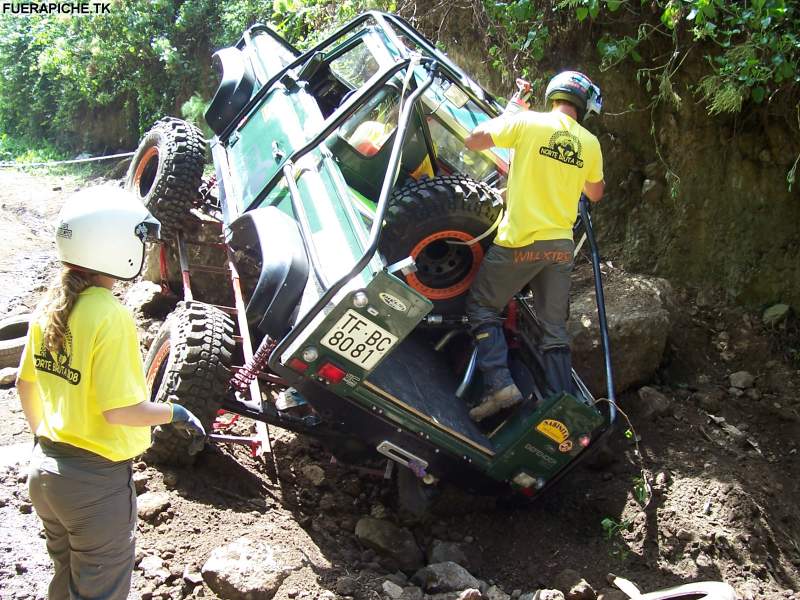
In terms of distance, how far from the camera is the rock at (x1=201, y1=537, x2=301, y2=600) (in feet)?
11.3

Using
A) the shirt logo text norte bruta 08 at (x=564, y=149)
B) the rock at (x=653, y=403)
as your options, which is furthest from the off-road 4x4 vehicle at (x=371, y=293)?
the rock at (x=653, y=403)

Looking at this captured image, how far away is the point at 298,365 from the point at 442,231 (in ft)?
4.30

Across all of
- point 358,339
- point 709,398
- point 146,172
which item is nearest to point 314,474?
point 358,339

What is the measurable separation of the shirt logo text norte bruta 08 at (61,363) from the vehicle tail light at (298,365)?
47.4 inches

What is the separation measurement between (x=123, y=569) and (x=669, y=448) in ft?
11.9

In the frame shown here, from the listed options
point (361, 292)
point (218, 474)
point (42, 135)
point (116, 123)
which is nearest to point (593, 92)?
point (361, 292)

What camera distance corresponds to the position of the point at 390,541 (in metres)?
4.26

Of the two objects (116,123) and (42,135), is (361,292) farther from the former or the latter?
(42,135)

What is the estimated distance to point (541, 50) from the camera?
6.51m

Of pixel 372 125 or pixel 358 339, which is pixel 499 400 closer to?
pixel 358 339

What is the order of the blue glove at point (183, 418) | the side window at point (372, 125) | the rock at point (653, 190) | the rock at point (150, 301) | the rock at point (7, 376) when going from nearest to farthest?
the blue glove at point (183, 418) → the side window at point (372, 125) → the rock at point (7, 376) → the rock at point (150, 301) → the rock at point (653, 190)

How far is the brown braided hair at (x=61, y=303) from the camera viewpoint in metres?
2.55

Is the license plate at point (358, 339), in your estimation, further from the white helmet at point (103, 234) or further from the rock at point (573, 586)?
the rock at point (573, 586)

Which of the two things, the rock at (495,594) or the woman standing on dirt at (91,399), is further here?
the rock at (495,594)
